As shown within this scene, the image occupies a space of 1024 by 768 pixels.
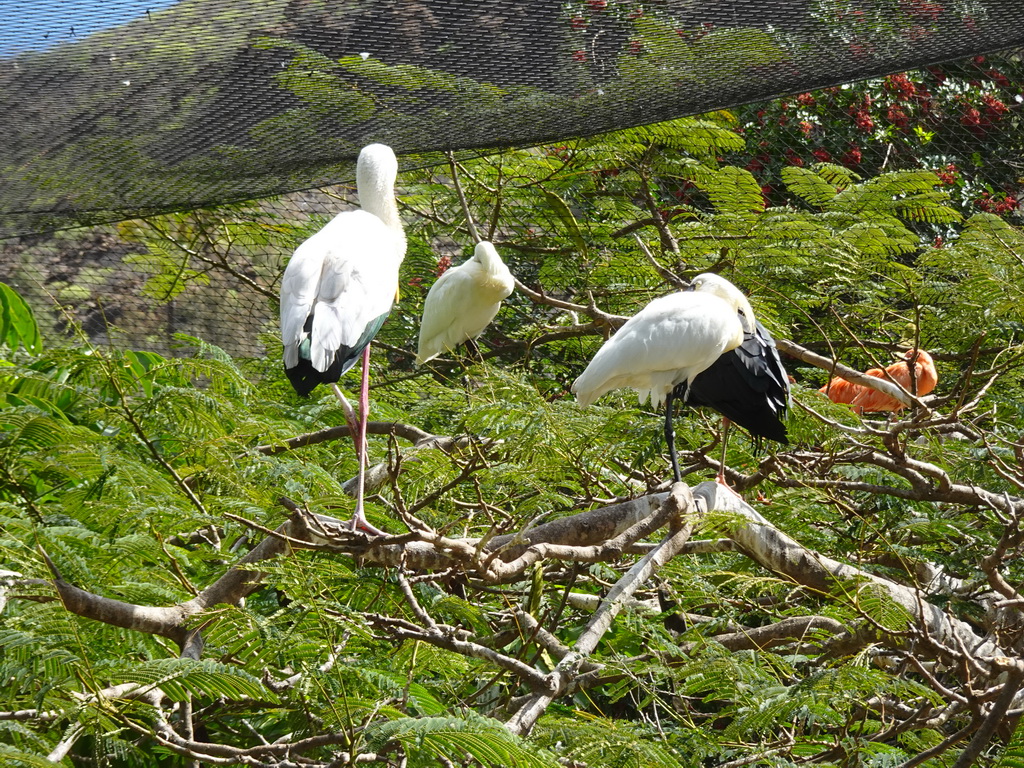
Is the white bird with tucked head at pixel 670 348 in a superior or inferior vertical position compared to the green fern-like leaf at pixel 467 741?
inferior

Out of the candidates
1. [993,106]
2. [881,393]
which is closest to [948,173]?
[993,106]

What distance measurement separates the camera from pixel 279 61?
3225mm

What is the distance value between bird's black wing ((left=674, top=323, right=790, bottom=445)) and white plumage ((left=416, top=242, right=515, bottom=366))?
702 mm

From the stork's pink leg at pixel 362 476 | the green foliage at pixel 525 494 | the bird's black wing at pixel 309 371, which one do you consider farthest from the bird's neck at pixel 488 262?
the bird's black wing at pixel 309 371

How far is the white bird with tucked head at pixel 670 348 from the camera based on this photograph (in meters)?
3.29

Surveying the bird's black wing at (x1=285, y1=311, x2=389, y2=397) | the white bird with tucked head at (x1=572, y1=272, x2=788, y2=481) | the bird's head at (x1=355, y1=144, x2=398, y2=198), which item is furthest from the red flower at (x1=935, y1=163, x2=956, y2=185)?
the bird's black wing at (x1=285, y1=311, x2=389, y2=397)

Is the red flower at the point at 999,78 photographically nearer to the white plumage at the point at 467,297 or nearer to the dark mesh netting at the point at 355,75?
the dark mesh netting at the point at 355,75

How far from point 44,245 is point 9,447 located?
7.86ft

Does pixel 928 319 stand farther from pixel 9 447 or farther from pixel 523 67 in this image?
pixel 9 447

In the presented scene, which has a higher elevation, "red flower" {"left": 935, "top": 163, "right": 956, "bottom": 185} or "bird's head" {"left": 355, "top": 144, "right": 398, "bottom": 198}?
"bird's head" {"left": 355, "top": 144, "right": 398, "bottom": 198}

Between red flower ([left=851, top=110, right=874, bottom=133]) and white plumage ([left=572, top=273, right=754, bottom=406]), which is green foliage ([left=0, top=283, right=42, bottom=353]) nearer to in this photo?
white plumage ([left=572, top=273, right=754, bottom=406])

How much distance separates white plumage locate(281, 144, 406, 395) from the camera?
2.55 metres

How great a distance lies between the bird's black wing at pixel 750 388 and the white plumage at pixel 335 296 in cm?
110

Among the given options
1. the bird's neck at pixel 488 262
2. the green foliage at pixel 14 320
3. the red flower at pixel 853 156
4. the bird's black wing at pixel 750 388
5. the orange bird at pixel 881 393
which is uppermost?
the bird's neck at pixel 488 262
